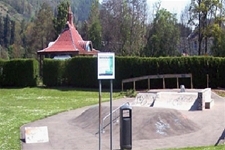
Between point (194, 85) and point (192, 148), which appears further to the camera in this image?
point (194, 85)

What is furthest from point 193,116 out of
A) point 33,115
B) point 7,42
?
point 7,42

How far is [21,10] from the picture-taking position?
643ft

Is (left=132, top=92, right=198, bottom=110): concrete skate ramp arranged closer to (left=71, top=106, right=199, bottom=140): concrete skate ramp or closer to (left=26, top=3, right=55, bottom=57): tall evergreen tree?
(left=71, top=106, right=199, bottom=140): concrete skate ramp

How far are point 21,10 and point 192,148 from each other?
7558 inches

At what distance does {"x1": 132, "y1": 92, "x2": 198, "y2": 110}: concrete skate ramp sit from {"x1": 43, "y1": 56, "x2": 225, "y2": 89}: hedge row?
12.7 metres

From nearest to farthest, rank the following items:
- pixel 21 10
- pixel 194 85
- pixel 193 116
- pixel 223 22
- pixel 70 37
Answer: pixel 193 116, pixel 194 85, pixel 223 22, pixel 70 37, pixel 21 10

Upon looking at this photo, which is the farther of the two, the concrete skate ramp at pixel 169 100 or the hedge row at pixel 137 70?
the hedge row at pixel 137 70

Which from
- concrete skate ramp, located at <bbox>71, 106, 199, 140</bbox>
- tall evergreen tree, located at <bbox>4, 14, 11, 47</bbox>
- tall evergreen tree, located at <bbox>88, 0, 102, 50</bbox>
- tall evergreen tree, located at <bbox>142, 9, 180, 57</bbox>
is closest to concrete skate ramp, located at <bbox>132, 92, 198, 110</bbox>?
concrete skate ramp, located at <bbox>71, 106, 199, 140</bbox>

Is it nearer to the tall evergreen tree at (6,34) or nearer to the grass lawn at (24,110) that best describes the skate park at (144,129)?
the grass lawn at (24,110)

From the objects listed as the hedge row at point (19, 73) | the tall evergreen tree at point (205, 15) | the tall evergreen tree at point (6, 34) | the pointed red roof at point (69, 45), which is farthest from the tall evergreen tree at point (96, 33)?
the tall evergreen tree at point (6, 34)

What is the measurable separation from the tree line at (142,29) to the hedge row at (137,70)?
1594 centimetres

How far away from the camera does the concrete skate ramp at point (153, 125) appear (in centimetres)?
1415

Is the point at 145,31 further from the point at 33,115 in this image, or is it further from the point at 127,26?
the point at 33,115

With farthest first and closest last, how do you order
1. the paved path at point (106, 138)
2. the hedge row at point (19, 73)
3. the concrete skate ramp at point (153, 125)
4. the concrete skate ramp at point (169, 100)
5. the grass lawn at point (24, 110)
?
the hedge row at point (19, 73)
the concrete skate ramp at point (169, 100)
the concrete skate ramp at point (153, 125)
the grass lawn at point (24, 110)
the paved path at point (106, 138)
